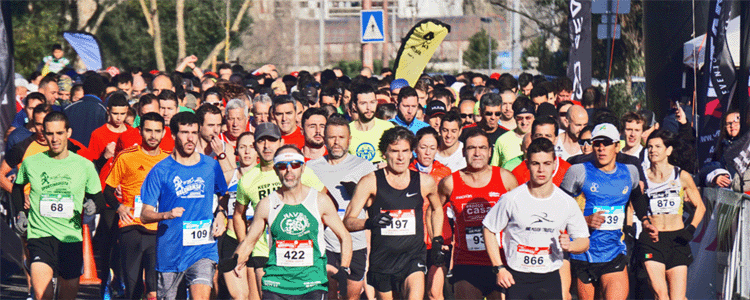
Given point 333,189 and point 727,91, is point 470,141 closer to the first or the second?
point 333,189

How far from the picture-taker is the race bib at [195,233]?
7609 millimetres

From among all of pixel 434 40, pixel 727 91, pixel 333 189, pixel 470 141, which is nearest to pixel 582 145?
pixel 727 91

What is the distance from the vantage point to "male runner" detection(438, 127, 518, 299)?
24.5 feet

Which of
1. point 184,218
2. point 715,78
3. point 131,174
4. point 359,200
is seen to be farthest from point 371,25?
point 359,200

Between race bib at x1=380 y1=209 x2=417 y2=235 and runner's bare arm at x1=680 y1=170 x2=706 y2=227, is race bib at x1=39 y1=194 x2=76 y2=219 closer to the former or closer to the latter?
race bib at x1=380 y1=209 x2=417 y2=235

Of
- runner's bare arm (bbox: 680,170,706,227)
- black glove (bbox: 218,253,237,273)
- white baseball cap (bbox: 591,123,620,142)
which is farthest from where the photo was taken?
runner's bare arm (bbox: 680,170,706,227)

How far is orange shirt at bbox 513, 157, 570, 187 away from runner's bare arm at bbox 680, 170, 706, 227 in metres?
1.00

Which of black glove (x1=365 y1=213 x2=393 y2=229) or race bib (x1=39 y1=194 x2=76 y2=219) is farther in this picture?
race bib (x1=39 y1=194 x2=76 y2=219)

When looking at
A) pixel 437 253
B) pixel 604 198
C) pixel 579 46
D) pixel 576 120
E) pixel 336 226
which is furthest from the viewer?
pixel 579 46

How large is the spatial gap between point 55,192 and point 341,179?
2346 mm

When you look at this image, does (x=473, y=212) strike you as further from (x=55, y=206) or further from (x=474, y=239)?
(x=55, y=206)

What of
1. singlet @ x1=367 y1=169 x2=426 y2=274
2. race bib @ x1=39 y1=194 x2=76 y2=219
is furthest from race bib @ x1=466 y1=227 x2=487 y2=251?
race bib @ x1=39 y1=194 x2=76 y2=219

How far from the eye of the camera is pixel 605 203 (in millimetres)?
7820

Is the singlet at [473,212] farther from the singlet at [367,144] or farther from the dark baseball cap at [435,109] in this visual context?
the dark baseball cap at [435,109]
